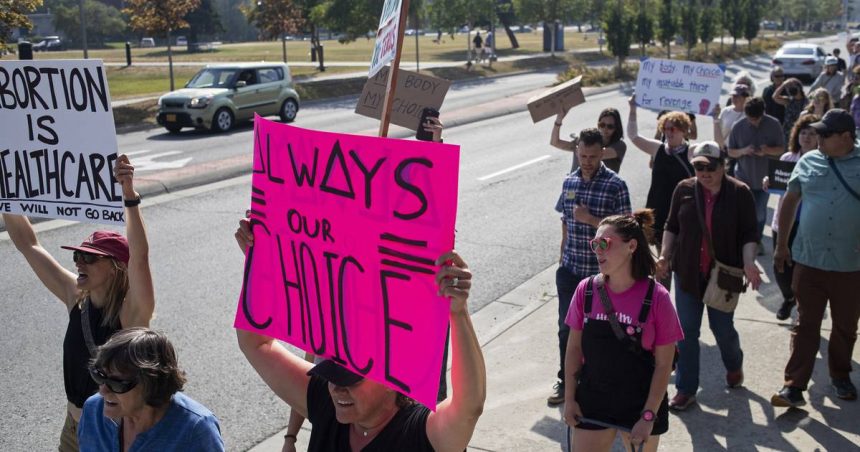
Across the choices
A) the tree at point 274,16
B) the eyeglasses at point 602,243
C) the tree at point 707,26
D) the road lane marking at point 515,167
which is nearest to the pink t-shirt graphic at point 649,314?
the eyeglasses at point 602,243

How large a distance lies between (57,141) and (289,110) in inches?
807

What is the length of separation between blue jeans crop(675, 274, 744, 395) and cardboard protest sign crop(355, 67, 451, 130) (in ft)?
7.24

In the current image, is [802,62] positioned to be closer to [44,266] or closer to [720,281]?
[720,281]

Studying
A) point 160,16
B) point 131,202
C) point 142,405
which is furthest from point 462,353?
point 160,16

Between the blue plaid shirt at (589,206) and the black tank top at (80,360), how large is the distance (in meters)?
3.15

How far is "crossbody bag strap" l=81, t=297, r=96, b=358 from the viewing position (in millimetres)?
4055

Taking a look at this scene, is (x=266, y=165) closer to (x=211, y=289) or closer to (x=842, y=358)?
(x=842, y=358)

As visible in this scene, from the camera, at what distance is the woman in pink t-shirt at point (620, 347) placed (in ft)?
14.3

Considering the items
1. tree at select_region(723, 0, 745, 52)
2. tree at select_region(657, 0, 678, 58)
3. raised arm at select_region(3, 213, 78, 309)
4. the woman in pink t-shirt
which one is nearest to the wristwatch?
the woman in pink t-shirt

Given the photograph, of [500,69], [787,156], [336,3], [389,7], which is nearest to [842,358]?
[787,156]

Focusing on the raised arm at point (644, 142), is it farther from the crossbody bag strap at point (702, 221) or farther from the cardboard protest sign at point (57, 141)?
the cardboard protest sign at point (57, 141)

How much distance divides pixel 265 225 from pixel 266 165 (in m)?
0.22

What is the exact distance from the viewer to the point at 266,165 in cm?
350

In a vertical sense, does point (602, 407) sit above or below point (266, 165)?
below
